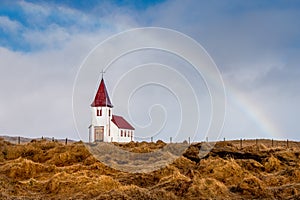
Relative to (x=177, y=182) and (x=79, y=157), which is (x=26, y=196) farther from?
(x=79, y=157)

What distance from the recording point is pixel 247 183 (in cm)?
1969

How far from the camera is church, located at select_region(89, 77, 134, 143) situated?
84.4 meters

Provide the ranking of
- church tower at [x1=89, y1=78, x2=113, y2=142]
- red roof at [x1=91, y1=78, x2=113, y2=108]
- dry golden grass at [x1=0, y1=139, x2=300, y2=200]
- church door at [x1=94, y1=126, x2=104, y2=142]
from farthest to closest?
red roof at [x1=91, y1=78, x2=113, y2=108] → church tower at [x1=89, y1=78, x2=113, y2=142] → church door at [x1=94, y1=126, x2=104, y2=142] → dry golden grass at [x1=0, y1=139, x2=300, y2=200]

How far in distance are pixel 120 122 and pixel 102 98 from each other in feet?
23.6

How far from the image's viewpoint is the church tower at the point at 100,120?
84.3m

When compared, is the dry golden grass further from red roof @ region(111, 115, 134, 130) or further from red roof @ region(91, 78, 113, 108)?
red roof @ region(111, 115, 134, 130)

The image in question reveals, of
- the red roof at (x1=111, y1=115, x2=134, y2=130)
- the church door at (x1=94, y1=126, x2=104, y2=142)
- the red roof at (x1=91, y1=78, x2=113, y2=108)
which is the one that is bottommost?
the church door at (x1=94, y1=126, x2=104, y2=142)

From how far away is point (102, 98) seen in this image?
86062mm

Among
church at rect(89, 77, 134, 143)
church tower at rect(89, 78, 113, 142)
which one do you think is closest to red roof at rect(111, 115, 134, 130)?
church at rect(89, 77, 134, 143)

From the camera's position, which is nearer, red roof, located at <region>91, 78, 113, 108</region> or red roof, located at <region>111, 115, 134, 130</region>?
red roof, located at <region>91, 78, 113, 108</region>

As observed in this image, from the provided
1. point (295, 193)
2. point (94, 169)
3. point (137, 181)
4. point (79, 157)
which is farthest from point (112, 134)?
point (295, 193)

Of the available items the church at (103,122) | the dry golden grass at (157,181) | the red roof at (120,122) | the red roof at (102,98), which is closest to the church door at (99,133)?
the church at (103,122)

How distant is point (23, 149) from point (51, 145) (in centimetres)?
460

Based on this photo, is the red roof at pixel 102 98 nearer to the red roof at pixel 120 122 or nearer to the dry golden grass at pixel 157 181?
the red roof at pixel 120 122
